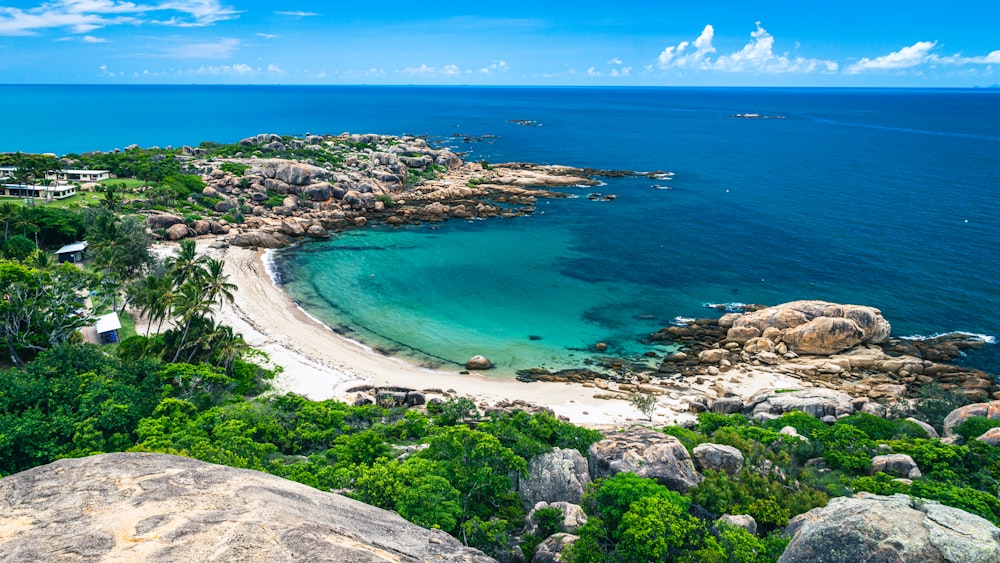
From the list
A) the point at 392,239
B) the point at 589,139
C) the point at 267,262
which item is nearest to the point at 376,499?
the point at 267,262

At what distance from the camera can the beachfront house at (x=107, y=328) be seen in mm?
42438

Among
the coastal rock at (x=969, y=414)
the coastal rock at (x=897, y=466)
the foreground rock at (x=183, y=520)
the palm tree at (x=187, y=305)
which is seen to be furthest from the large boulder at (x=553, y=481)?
the palm tree at (x=187, y=305)

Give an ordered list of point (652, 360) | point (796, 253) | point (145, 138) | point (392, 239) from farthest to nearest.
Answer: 1. point (145, 138)
2. point (392, 239)
3. point (796, 253)
4. point (652, 360)

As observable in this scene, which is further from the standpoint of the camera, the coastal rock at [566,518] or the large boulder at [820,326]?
the large boulder at [820,326]

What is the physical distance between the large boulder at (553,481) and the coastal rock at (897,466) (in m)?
15.4

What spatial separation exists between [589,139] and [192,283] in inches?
6180

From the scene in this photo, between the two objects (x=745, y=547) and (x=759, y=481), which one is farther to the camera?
(x=759, y=481)

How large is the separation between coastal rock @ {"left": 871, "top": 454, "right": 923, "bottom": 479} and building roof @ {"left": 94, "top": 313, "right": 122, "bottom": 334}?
5165 centimetres

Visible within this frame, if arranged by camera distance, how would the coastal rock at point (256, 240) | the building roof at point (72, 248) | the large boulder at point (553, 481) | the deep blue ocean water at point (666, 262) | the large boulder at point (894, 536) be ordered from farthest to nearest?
the coastal rock at point (256, 240) → the building roof at point (72, 248) → the deep blue ocean water at point (666, 262) → the large boulder at point (553, 481) → the large boulder at point (894, 536)

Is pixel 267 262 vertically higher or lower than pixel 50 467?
lower

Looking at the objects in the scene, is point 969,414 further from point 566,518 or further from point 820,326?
point 566,518

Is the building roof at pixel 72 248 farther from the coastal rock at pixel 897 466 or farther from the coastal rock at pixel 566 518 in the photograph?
the coastal rock at pixel 897 466

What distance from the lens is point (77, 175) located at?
8300 cm

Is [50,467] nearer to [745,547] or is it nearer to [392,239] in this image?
[745,547]
